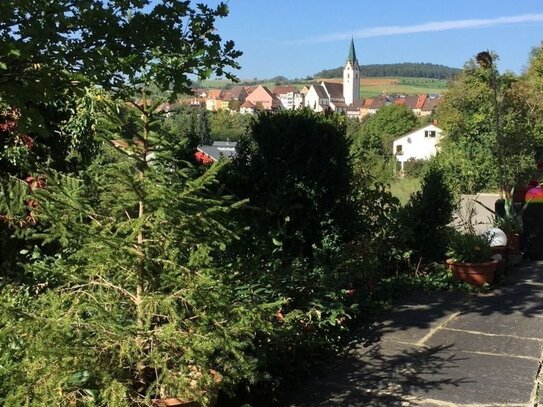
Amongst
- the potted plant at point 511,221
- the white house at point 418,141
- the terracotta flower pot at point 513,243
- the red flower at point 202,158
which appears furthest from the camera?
the white house at point 418,141

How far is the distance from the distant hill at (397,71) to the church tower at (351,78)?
40.1ft

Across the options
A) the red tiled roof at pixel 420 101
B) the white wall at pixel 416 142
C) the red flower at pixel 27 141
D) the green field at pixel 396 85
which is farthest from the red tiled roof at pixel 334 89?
the red flower at pixel 27 141

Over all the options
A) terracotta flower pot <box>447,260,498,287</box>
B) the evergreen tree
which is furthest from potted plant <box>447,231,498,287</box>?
the evergreen tree

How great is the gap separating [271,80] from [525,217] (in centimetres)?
16339

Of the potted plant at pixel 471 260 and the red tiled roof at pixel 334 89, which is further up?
the red tiled roof at pixel 334 89

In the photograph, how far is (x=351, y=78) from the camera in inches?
6471

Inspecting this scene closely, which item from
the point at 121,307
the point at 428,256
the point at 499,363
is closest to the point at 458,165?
the point at 428,256

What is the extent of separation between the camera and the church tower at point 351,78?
16375 cm

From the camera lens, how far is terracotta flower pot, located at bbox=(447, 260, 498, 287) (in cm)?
639

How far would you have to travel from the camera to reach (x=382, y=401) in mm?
3621

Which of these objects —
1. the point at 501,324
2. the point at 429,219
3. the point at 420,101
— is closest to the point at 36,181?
the point at 501,324

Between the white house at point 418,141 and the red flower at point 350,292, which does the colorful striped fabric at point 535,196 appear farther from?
the white house at point 418,141

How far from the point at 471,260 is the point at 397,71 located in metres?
193

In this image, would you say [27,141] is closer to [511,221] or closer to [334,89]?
[511,221]
